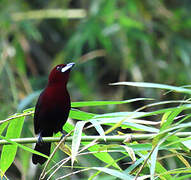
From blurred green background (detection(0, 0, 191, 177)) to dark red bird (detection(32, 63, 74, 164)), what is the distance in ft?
7.77

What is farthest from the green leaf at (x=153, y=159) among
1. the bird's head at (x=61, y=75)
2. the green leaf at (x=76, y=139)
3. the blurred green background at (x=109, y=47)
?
the blurred green background at (x=109, y=47)

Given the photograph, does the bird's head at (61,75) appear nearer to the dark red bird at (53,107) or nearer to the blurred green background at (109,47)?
the dark red bird at (53,107)

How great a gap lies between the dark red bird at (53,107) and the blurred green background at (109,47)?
2367mm

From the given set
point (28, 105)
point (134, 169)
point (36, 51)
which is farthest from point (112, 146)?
point (36, 51)

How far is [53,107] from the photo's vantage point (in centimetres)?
277

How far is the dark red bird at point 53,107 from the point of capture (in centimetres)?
270

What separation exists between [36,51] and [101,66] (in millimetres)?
1173

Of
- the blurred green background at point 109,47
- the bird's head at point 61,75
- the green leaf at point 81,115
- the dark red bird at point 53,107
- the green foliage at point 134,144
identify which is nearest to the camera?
the green foliage at point 134,144

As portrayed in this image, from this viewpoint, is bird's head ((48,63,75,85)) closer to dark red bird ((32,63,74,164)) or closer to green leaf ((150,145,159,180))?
dark red bird ((32,63,74,164))

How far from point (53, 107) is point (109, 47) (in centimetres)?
323

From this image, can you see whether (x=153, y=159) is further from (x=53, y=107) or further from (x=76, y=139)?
(x=53, y=107)

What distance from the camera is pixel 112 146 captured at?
5.96 ft

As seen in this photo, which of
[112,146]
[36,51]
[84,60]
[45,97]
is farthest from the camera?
[36,51]

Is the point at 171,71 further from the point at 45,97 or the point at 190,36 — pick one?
the point at 45,97
